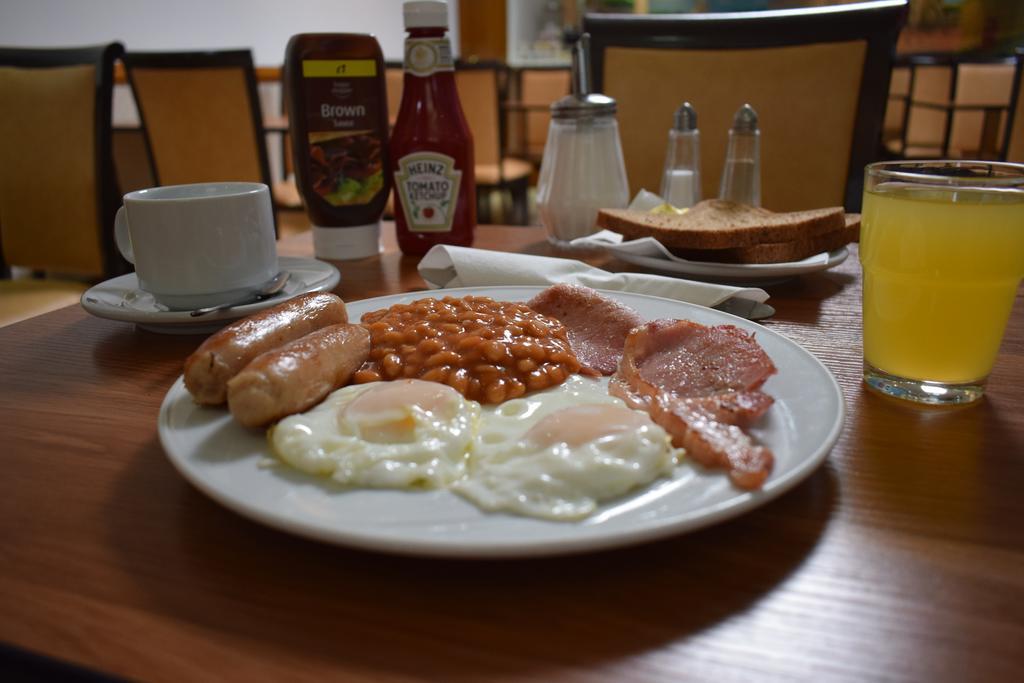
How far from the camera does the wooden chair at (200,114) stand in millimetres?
3467

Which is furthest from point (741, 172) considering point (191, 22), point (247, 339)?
point (191, 22)

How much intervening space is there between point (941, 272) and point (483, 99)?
4.79 metres

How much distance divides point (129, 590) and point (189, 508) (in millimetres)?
125

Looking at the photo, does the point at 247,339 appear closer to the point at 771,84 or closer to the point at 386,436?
Answer: the point at 386,436

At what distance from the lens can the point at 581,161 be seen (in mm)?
1805

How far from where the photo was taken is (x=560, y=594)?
0.56 m

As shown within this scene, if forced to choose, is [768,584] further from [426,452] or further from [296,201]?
[296,201]

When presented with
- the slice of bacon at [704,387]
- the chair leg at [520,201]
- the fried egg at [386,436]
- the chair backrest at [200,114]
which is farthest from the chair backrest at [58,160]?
the chair leg at [520,201]

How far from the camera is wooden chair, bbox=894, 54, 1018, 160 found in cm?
596

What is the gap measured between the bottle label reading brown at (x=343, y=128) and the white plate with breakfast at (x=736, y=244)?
1.82 ft

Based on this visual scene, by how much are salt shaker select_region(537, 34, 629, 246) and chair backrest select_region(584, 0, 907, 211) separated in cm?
87

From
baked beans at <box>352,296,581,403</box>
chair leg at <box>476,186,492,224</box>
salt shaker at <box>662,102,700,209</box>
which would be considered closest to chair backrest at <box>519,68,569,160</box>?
chair leg at <box>476,186,492,224</box>

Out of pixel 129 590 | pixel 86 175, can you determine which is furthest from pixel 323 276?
pixel 86 175

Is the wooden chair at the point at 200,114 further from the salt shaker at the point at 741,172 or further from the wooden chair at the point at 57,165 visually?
the salt shaker at the point at 741,172
